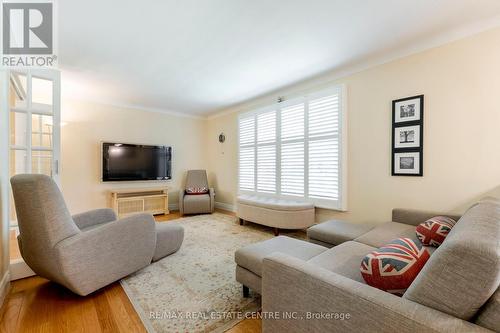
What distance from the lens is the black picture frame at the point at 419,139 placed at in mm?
2494

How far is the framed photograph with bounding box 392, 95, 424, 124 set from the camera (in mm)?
2500

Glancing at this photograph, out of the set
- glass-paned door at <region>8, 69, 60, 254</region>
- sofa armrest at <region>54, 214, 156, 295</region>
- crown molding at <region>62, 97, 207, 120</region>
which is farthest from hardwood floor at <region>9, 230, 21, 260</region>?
crown molding at <region>62, 97, 207, 120</region>

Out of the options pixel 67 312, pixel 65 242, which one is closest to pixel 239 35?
pixel 65 242

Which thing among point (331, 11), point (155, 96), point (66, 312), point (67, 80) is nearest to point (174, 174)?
point (155, 96)

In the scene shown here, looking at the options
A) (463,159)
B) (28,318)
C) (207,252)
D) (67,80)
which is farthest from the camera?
(67,80)

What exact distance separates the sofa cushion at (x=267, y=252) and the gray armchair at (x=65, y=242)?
1.02 metres

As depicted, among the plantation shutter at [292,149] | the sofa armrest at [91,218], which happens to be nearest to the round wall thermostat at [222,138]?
the plantation shutter at [292,149]

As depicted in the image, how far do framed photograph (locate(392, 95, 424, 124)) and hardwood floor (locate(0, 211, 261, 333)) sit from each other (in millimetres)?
2712

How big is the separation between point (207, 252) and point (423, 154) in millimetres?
2840

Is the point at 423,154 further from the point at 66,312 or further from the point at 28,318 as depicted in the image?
the point at 28,318

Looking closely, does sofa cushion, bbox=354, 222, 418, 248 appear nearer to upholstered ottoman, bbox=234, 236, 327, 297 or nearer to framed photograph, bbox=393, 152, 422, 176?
upholstered ottoman, bbox=234, 236, 327, 297

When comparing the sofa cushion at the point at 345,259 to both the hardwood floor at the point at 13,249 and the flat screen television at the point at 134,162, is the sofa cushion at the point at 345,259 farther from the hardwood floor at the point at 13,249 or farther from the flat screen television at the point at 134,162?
the flat screen television at the point at 134,162

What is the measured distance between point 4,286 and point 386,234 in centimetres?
337

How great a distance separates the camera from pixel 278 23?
2041 mm
